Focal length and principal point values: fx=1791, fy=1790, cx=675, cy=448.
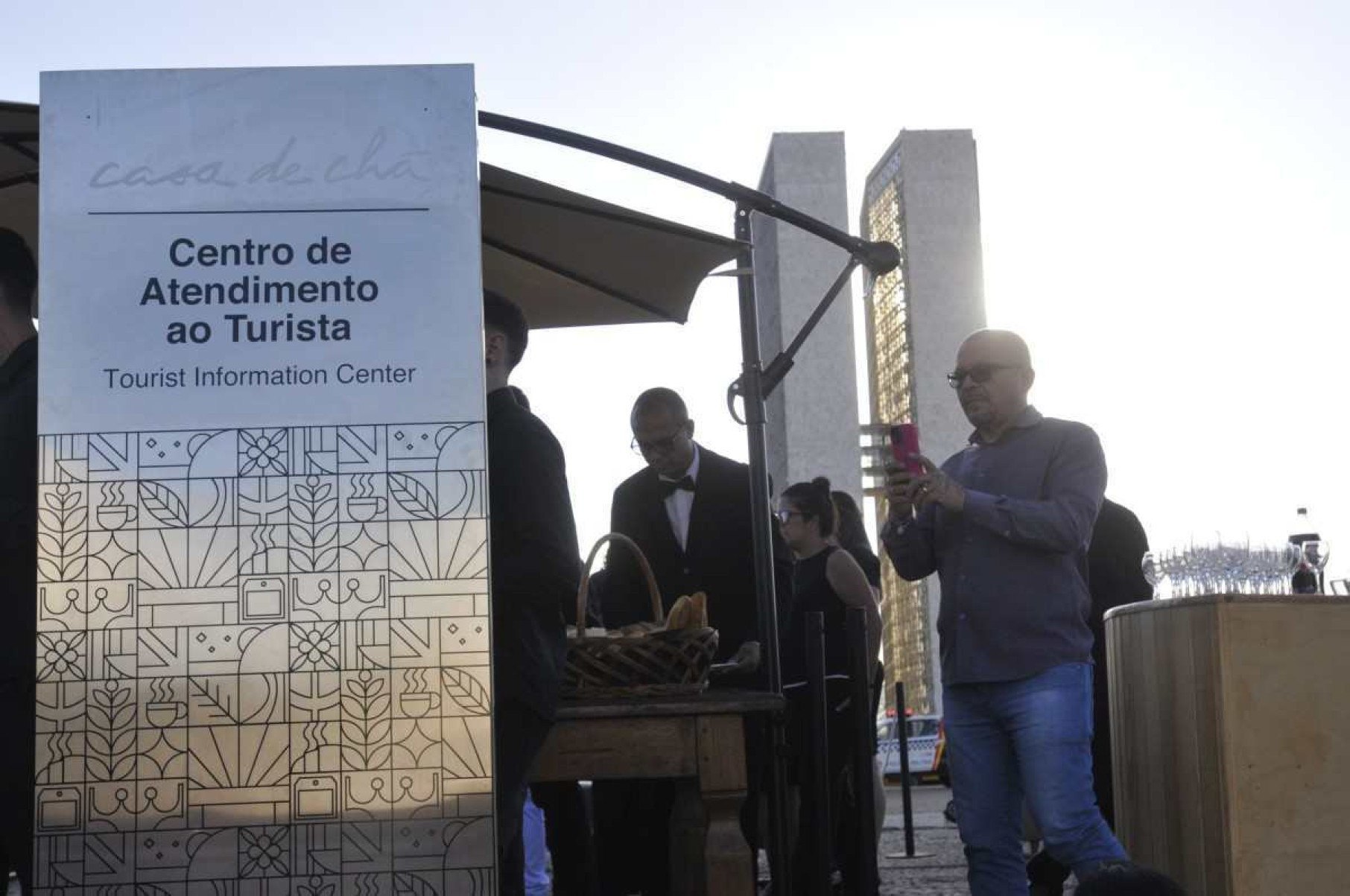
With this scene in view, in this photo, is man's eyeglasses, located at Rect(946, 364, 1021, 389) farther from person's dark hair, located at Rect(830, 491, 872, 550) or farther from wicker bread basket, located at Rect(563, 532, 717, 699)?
person's dark hair, located at Rect(830, 491, 872, 550)

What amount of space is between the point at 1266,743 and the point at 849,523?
4.09 metres

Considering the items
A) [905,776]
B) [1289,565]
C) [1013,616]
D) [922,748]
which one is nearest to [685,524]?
[1013,616]

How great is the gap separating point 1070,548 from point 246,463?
2330 millimetres

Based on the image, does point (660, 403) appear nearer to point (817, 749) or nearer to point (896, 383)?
point (817, 749)

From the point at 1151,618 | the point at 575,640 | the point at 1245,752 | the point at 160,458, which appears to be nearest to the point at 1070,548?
the point at 1151,618

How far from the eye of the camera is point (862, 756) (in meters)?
5.14

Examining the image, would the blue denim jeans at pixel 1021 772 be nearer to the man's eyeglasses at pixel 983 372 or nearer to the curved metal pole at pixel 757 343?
the curved metal pole at pixel 757 343

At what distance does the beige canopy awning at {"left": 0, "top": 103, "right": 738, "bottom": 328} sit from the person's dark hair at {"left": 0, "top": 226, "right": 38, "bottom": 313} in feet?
2.43

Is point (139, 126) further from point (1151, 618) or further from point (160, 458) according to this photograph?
point (1151, 618)

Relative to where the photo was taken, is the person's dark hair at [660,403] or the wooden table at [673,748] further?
the person's dark hair at [660,403]

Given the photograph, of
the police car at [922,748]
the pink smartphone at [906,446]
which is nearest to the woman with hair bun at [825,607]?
the pink smartphone at [906,446]

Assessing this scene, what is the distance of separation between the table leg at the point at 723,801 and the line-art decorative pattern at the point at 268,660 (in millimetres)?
999

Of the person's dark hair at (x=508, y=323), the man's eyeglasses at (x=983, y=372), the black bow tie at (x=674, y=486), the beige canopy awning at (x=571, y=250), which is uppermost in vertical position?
the beige canopy awning at (x=571, y=250)

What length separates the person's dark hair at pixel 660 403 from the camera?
20.6 ft
